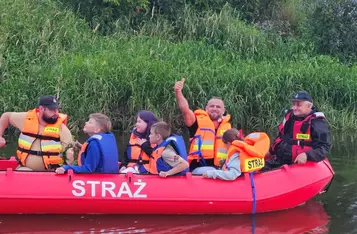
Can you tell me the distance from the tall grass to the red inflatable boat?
4.03m

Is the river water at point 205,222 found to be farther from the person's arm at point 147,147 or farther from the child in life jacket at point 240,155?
the person's arm at point 147,147

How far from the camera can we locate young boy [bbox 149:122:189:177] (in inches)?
250

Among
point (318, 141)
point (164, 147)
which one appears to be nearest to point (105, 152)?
point (164, 147)

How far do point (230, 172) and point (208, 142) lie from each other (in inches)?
24.8

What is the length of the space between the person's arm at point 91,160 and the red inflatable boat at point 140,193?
0.06m

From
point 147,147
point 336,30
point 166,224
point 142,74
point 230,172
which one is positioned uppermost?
point 336,30

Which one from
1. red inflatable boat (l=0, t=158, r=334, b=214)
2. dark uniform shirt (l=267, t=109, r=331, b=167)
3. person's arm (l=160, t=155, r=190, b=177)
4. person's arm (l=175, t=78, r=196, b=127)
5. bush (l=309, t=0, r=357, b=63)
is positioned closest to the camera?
red inflatable boat (l=0, t=158, r=334, b=214)

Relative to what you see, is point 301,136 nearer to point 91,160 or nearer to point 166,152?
point 166,152

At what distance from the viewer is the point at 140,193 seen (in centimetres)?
631

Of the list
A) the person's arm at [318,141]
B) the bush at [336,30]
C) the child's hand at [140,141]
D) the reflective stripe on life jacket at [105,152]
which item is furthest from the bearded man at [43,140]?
the bush at [336,30]

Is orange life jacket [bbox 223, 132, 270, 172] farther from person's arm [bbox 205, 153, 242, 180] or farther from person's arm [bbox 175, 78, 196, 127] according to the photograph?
person's arm [bbox 175, 78, 196, 127]

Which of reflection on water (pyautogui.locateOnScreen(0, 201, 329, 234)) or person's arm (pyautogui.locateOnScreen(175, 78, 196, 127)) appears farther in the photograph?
person's arm (pyautogui.locateOnScreen(175, 78, 196, 127))

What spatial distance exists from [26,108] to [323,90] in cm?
504

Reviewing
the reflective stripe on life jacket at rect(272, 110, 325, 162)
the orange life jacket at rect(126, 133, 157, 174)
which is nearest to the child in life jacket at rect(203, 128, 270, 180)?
the reflective stripe on life jacket at rect(272, 110, 325, 162)
